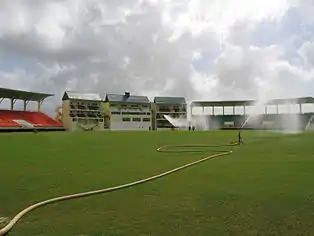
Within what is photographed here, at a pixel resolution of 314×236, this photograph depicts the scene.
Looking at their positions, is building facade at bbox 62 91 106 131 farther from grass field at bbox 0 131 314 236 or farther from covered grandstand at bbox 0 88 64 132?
grass field at bbox 0 131 314 236

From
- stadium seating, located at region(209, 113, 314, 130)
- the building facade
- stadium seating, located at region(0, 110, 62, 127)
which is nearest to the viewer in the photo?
stadium seating, located at region(0, 110, 62, 127)

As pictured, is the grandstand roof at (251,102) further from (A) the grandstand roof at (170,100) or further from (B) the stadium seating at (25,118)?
(B) the stadium seating at (25,118)

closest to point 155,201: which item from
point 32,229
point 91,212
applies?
point 91,212

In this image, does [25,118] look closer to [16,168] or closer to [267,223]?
[16,168]

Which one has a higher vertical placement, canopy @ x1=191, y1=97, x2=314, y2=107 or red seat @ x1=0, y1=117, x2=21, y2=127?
canopy @ x1=191, y1=97, x2=314, y2=107

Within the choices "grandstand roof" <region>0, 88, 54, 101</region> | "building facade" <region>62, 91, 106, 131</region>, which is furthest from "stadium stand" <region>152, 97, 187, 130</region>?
"grandstand roof" <region>0, 88, 54, 101</region>

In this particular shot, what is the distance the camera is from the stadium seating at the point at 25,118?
67.9 m

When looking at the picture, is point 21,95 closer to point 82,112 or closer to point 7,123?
point 7,123

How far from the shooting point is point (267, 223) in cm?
533

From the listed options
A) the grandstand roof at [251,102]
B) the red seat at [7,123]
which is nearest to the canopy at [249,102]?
the grandstand roof at [251,102]

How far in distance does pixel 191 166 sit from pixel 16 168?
5.63m

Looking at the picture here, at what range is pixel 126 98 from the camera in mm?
111875

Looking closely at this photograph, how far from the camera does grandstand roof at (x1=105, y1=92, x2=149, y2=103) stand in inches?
4270

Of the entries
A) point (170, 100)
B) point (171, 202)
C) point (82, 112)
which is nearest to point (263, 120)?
point (170, 100)
